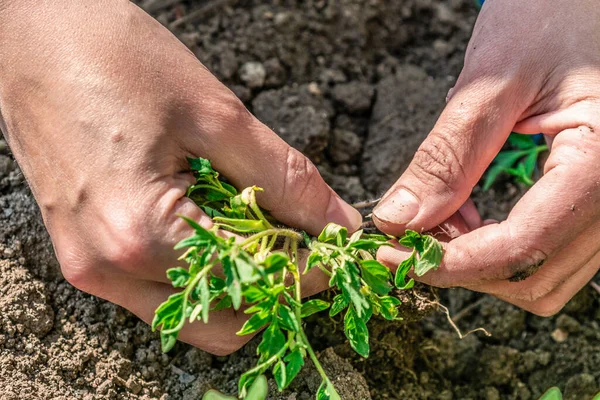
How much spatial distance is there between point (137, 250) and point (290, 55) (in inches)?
65.2

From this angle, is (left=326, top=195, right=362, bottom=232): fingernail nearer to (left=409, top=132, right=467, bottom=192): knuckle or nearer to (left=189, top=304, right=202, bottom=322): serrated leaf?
(left=409, top=132, right=467, bottom=192): knuckle

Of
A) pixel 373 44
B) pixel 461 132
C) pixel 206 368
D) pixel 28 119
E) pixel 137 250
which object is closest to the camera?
pixel 137 250

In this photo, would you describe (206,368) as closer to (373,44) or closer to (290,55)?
(290,55)

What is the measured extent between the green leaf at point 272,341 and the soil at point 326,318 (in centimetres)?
58

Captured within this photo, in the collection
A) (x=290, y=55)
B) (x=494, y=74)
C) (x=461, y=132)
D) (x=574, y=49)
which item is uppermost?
(x=574, y=49)

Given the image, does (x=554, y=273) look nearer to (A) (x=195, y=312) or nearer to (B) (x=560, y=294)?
(B) (x=560, y=294)

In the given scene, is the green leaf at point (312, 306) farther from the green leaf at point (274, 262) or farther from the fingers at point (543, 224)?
the fingers at point (543, 224)

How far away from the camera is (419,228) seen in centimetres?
225

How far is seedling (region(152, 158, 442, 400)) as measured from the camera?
64.3 inches

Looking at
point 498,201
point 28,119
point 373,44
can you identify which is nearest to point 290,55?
point 373,44

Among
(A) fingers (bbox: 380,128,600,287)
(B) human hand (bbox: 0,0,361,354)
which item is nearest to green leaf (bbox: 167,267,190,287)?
(B) human hand (bbox: 0,0,361,354)

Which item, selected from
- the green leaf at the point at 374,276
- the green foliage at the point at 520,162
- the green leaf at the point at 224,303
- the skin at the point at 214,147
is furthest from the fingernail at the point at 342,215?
the green foliage at the point at 520,162

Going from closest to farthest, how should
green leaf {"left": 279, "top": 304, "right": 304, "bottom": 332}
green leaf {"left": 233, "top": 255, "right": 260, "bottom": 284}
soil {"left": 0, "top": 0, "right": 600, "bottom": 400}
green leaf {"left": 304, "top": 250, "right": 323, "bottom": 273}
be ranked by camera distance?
green leaf {"left": 233, "top": 255, "right": 260, "bottom": 284}
green leaf {"left": 279, "top": 304, "right": 304, "bottom": 332}
green leaf {"left": 304, "top": 250, "right": 323, "bottom": 273}
soil {"left": 0, "top": 0, "right": 600, "bottom": 400}

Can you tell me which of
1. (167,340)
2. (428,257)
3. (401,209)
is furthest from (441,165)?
(167,340)
